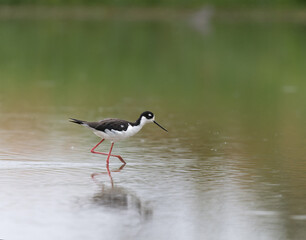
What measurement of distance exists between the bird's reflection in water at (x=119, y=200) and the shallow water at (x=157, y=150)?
1 cm

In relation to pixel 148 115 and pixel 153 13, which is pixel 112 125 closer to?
pixel 148 115

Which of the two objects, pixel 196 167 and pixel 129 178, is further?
pixel 196 167

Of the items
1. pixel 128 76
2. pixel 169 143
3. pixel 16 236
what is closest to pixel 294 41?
pixel 128 76

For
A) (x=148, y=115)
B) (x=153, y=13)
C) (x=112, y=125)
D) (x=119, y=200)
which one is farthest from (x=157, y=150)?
(x=153, y=13)

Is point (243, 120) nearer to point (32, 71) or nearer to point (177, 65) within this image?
point (32, 71)

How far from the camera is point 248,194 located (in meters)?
9.33

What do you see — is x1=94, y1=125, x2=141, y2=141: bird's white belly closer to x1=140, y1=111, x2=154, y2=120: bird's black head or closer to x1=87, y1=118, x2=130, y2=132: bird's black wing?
x1=87, y1=118, x2=130, y2=132: bird's black wing

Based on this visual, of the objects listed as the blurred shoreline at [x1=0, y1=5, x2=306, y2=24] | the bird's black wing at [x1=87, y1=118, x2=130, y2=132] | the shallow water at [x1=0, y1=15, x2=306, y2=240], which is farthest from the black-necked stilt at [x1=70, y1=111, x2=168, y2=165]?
the blurred shoreline at [x1=0, y1=5, x2=306, y2=24]

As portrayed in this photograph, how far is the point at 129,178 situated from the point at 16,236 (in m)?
2.86

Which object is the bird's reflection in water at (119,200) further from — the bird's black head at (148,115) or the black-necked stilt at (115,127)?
the bird's black head at (148,115)

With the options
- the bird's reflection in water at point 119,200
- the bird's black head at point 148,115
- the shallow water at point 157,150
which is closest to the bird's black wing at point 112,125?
the bird's black head at point 148,115

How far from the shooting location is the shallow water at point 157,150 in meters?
8.12

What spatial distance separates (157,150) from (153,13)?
1990 inches

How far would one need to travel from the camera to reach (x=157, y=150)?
12.3 metres
